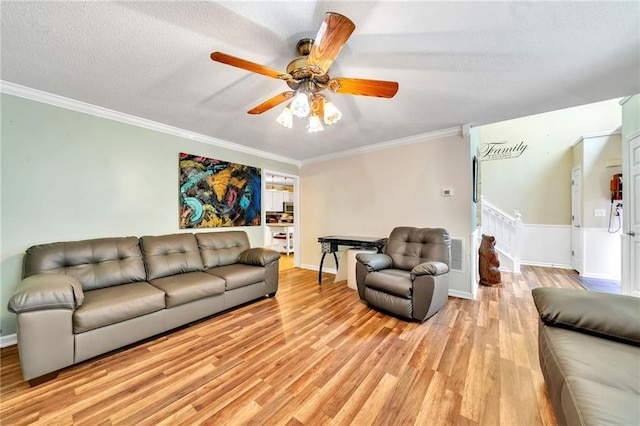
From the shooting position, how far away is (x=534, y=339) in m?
2.18

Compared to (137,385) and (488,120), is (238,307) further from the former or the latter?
(488,120)

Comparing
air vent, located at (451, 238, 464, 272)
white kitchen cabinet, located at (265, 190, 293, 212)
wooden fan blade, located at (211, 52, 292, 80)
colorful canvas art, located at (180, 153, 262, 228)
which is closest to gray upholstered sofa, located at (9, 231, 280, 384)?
colorful canvas art, located at (180, 153, 262, 228)

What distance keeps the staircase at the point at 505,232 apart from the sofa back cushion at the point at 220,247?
498cm

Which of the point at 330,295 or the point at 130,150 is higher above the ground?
the point at 130,150

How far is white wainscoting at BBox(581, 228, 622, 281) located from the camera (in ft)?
13.4

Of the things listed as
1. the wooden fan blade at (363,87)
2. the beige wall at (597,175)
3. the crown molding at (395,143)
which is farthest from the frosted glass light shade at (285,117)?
the beige wall at (597,175)

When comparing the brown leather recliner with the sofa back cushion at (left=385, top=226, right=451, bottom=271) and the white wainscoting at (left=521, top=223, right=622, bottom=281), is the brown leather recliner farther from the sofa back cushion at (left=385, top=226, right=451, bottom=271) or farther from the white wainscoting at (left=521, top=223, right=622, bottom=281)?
the white wainscoting at (left=521, top=223, right=622, bottom=281)

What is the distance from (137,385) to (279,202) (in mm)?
7515

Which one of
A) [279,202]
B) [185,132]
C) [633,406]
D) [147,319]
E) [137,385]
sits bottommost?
[137,385]

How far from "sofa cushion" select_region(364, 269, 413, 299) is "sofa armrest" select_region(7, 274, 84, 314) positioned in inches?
106

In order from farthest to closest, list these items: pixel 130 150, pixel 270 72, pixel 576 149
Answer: pixel 576 149, pixel 130 150, pixel 270 72

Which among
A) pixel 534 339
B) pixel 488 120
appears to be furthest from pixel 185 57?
pixel 534 339

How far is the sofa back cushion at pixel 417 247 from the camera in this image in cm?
289

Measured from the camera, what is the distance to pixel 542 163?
5.11 metres
